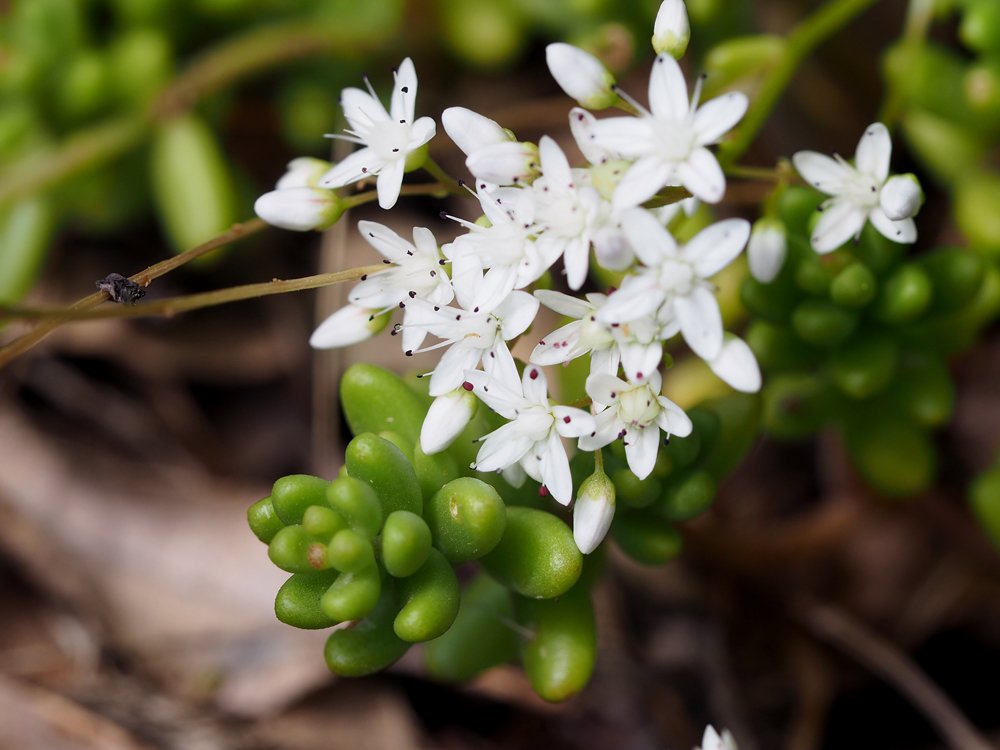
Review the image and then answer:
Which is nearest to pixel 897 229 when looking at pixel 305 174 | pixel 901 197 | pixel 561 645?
→ pixel 901 197

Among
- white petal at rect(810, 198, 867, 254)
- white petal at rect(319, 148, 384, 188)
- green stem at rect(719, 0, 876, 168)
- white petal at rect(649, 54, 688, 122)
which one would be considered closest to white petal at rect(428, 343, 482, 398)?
white petal at rect(319, 148, 384, 188)

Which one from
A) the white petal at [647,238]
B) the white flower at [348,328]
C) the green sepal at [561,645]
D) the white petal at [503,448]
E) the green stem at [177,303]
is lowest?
the green sepal at [561,645]

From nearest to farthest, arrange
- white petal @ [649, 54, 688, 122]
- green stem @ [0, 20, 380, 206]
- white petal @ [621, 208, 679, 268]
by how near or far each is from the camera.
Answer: white petal @ [621, 208, 679, 268], white petal @ [649, 54, 688, 122], green stem @ [0, 20, 380, 206]

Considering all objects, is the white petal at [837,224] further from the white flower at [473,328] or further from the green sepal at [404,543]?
the green sepal at [404,543]

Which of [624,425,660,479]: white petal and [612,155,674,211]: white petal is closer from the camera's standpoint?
[612,155,674,211]: white petal

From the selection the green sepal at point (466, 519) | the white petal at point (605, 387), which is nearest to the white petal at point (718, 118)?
the white petal at point (605, 387)

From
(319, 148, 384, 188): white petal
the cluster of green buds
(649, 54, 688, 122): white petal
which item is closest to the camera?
(649, 54, 688, 122): white petal

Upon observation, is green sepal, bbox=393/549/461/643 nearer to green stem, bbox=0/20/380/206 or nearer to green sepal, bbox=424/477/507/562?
green sepal, bbox=424/477/507/562
